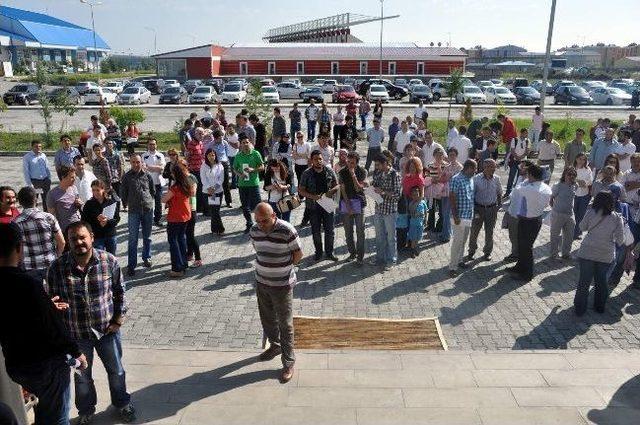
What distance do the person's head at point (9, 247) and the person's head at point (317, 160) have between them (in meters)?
5.43

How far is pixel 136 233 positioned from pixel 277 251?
3843mm

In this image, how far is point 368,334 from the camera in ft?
21.4

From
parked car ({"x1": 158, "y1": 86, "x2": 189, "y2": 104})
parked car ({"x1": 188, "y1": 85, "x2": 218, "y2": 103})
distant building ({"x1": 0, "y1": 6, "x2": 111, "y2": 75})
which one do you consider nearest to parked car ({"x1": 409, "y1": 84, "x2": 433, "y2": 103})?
parked car ({"x1": 188, "y1": 85, "x2": 218, "y2": 103})

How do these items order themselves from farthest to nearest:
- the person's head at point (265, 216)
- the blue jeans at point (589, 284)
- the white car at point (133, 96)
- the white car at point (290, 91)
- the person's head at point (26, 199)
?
the white car at point (290, 91)
the white car at point (133, 96)
the blue jeans at point (589, 284)
the person's head at point (26, 199)
the person's head at point (265, 216)

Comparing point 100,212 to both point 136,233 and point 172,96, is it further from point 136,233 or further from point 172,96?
point 172,96

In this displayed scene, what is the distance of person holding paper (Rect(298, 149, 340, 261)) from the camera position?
8766 millimetres

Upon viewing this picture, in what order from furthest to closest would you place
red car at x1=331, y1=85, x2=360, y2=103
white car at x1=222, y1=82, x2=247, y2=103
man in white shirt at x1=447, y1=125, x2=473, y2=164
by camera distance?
white car at x1=222, y1=82, x2=247, y2=103 → red car at x1=331, y1=85, x2=360, y2=103 → man in white shirt at x1=447, y1=125, x2=473, y2=164

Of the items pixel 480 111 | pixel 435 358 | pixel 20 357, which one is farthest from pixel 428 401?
pixel 480 111

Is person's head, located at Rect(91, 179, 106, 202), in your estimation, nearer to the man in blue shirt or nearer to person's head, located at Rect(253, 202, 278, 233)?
person's head, located at Rect(253, 202, 278, 233)

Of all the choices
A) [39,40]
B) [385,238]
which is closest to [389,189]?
[385,238]

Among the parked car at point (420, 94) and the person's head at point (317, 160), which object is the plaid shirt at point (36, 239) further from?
the parked car at point (420, 94)

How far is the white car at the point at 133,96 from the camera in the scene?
1521 inches

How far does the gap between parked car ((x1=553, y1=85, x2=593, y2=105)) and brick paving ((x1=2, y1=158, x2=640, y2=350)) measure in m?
34.3

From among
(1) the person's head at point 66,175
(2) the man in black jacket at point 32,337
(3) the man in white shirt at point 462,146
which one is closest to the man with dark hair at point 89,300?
(2) the man in black jacket at point 32,337
